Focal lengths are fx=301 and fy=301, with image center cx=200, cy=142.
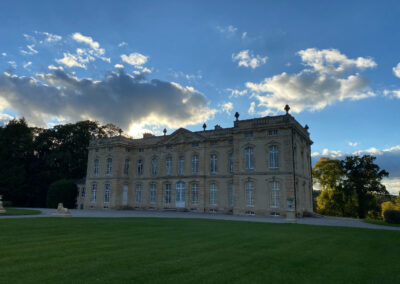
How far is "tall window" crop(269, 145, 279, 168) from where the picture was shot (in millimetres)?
27406

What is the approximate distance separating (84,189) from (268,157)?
26.3 metres

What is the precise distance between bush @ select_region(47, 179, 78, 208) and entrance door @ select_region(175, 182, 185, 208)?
16.4m

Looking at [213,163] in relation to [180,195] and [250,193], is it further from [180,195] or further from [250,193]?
→ [250,193]

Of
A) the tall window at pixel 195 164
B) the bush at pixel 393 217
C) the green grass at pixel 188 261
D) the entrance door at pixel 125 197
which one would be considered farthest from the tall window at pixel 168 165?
the green grass at pixel 188 261

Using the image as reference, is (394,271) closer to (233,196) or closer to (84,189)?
(233,196)

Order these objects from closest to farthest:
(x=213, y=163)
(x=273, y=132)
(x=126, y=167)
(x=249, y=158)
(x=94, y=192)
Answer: (x=273, y=132), (x=249, y=158), (x=213, y=163), (x=126, y=167), (x=94, y=192)

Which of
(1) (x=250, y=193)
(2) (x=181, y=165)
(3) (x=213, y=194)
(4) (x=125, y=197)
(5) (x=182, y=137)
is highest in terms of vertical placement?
(5) (x=182, y=137)

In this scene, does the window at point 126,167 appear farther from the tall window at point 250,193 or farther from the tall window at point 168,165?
the tall window at point 250,193

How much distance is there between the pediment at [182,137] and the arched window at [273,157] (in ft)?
26.1

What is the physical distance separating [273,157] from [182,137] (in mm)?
11192

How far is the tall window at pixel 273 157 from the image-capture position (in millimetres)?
27406

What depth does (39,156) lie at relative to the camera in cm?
4891

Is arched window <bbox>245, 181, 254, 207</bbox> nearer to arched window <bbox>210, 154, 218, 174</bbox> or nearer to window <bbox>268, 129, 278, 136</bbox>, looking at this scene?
arched window <bbox>210, 154, 218, 174</bbox>

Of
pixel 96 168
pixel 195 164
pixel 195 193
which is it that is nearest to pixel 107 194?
pixel 96 168
